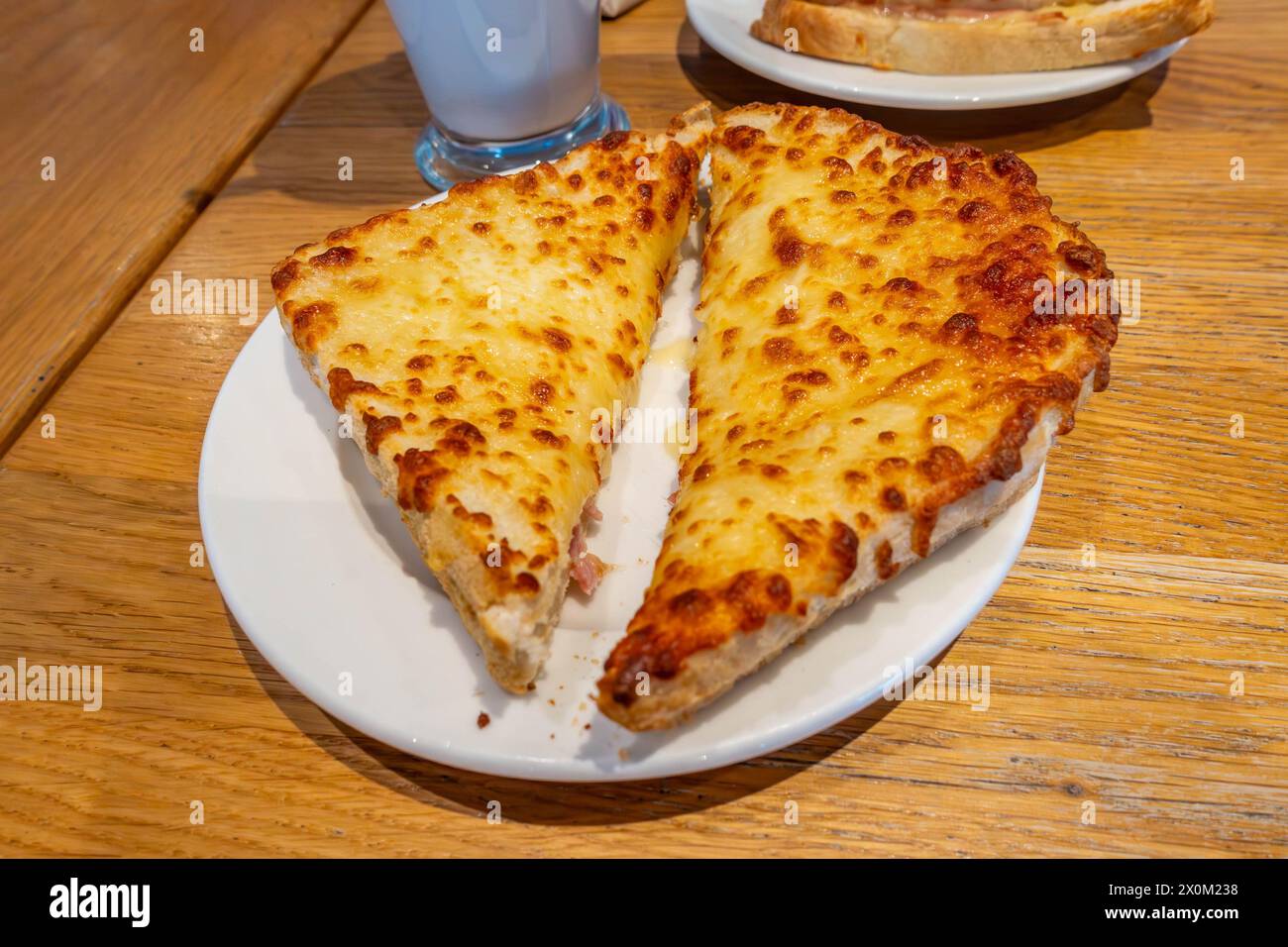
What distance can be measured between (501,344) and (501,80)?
1.09 meters

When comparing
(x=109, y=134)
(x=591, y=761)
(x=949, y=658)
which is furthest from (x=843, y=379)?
(x=109, y=134)

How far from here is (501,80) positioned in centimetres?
264

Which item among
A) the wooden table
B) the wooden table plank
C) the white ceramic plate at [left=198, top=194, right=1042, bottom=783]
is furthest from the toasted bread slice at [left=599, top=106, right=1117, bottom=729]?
the wooden table plank

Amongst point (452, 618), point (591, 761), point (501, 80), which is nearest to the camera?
point (591, 761)

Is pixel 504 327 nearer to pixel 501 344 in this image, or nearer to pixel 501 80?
pixel 501 344

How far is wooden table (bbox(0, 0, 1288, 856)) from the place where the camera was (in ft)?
5.19

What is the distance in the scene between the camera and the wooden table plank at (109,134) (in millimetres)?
2654

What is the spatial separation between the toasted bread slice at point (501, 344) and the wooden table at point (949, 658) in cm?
40

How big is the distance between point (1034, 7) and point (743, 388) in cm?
197

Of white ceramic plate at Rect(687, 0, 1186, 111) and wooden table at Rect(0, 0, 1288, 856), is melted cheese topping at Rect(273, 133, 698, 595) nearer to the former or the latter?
wooden table at Rect(0, 0, 1288, 856)

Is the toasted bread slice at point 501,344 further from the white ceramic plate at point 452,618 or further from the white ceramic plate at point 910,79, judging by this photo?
the white ceramic plate at point 910,79

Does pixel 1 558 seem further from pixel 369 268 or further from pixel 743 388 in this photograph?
pixel 743 388

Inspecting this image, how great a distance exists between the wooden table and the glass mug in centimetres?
51

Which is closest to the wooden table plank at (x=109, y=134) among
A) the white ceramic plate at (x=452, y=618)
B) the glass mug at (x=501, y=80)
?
the glass mug at (x=501, y=80)
